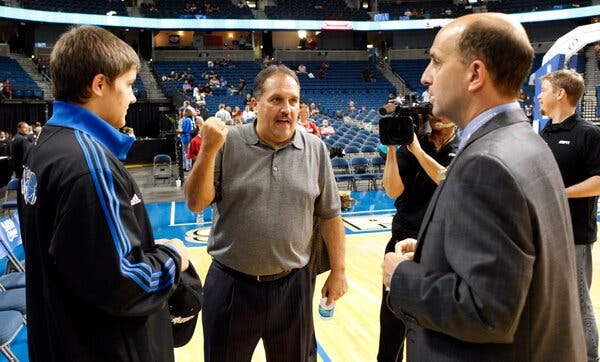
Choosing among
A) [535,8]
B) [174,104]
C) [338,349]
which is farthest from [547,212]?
[535,8]

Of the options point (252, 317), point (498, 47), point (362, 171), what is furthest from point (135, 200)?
point (362, 171)

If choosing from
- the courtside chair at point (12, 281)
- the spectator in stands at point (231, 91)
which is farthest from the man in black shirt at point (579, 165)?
the spectator in stands at point (231, 91)

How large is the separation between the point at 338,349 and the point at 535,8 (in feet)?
108

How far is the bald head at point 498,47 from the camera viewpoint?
117 cm

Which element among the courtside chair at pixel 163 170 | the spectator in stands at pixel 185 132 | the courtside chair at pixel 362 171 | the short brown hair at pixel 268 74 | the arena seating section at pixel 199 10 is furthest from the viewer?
the arena seating section at pixel 199 10

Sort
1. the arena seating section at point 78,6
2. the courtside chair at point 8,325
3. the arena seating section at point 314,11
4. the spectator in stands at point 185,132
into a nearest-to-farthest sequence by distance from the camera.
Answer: the courtside chair at point 8,325, the spectator in stands at point 185,132, the arena seating section at point 78,6, the arena seating section at point 314,11

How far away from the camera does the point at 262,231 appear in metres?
2.05

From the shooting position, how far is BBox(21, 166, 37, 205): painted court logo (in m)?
1.27

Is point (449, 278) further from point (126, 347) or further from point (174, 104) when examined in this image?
point (174, 104)

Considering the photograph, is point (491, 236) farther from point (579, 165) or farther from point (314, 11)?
point (314, 11)

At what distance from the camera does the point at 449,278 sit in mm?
1110

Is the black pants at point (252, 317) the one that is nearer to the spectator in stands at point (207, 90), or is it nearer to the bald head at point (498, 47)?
the bald head at point (498, 47)

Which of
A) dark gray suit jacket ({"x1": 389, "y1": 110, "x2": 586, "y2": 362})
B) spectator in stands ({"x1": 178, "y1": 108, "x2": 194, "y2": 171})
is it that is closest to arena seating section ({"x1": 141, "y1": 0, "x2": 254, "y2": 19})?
spectator in stands ({"x1": 178, "y1": 108, "x2": 194, "y2": 171})

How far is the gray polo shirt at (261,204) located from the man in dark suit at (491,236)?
869 mm
